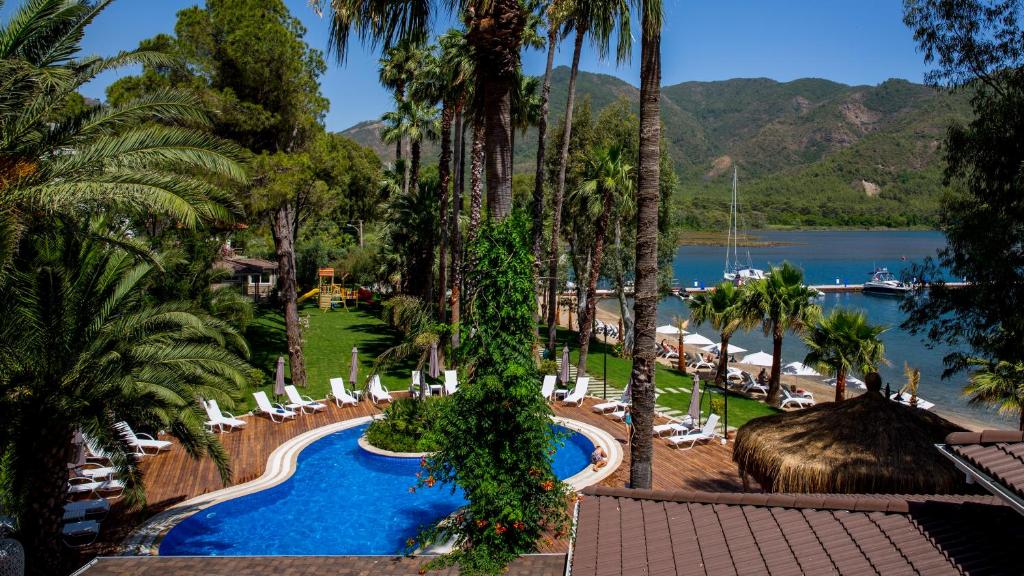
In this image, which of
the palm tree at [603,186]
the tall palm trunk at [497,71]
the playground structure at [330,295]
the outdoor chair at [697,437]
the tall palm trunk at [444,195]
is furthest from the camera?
the playground structure at [330,295]

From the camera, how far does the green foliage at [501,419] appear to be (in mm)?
9859

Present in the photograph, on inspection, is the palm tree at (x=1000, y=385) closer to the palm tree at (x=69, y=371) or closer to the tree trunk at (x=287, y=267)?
the palm tree at (x=69, y=371)

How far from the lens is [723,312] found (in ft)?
88.1

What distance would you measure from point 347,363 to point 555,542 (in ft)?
49.9

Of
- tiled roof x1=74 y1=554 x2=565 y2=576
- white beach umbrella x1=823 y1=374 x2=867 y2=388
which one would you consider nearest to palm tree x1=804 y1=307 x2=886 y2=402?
white beach umbrella x1=823 y1=374 x2=867 y2=388

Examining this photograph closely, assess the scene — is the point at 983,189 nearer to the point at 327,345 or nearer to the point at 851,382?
the point at 851,382

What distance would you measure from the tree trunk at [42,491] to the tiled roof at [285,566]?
59 centimetres

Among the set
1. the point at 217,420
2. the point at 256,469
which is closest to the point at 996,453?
the point at 256,469

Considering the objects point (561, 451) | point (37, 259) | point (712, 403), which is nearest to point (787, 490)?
point (561, 451)

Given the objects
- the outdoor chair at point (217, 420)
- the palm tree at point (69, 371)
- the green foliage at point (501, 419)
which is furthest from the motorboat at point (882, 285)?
the palm tree at point (69, 371)

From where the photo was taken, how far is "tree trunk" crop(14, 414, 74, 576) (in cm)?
934

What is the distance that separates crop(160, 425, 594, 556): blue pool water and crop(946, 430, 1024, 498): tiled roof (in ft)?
19.6

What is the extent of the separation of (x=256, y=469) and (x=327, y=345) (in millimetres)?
13285

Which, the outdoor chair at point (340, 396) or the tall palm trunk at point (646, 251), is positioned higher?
the tall palm trunk at point (646, 251)
